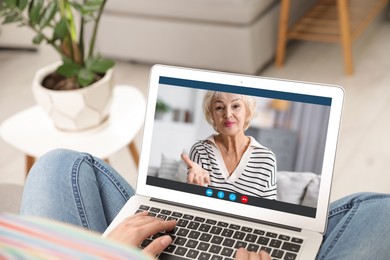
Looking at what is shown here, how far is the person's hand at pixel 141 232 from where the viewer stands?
2.95ft

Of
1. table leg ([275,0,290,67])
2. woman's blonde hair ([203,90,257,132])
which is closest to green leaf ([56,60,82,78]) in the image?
woman's blonde hair ([203,90,257,132])

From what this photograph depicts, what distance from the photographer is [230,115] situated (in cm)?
104

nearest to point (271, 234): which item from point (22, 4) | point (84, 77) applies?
point (84, 77)

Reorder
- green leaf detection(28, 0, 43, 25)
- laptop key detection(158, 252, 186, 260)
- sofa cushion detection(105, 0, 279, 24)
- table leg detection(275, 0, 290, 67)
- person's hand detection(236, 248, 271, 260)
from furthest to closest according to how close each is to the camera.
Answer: table leg detection(275, 0, 290, 67) < sofa cushion detection(105, 0, 279, 24) < green leaf detection(28, 0, 43, 25) < laptop key detection(158, 252, 186, 260) < person's hand detection(236, 248, 271, 260)

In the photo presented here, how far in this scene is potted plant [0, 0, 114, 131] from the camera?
1.66 metres

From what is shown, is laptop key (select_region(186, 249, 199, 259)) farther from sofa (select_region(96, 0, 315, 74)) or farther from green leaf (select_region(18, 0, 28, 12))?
sofa (select_region(96, 0, 315, 74))

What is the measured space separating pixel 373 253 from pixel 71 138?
1.06 metres

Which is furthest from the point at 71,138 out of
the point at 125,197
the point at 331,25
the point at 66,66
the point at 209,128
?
the point at 331,25

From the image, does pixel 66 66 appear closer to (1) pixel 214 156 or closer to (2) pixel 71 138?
(2) pixel 71 138

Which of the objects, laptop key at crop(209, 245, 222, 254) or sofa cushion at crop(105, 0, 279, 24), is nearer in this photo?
laptop key at crop(209, 245, 222, 254)

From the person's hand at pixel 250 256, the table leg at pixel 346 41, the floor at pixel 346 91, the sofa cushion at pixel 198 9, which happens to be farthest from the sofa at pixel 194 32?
the person's hand at pixel 250 256

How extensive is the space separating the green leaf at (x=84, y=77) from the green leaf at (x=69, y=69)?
13 mm

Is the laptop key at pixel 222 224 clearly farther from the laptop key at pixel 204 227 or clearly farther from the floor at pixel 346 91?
the floor at pixel 346 91

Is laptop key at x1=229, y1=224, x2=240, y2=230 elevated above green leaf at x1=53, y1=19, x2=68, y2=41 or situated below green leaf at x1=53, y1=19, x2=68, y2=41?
below
